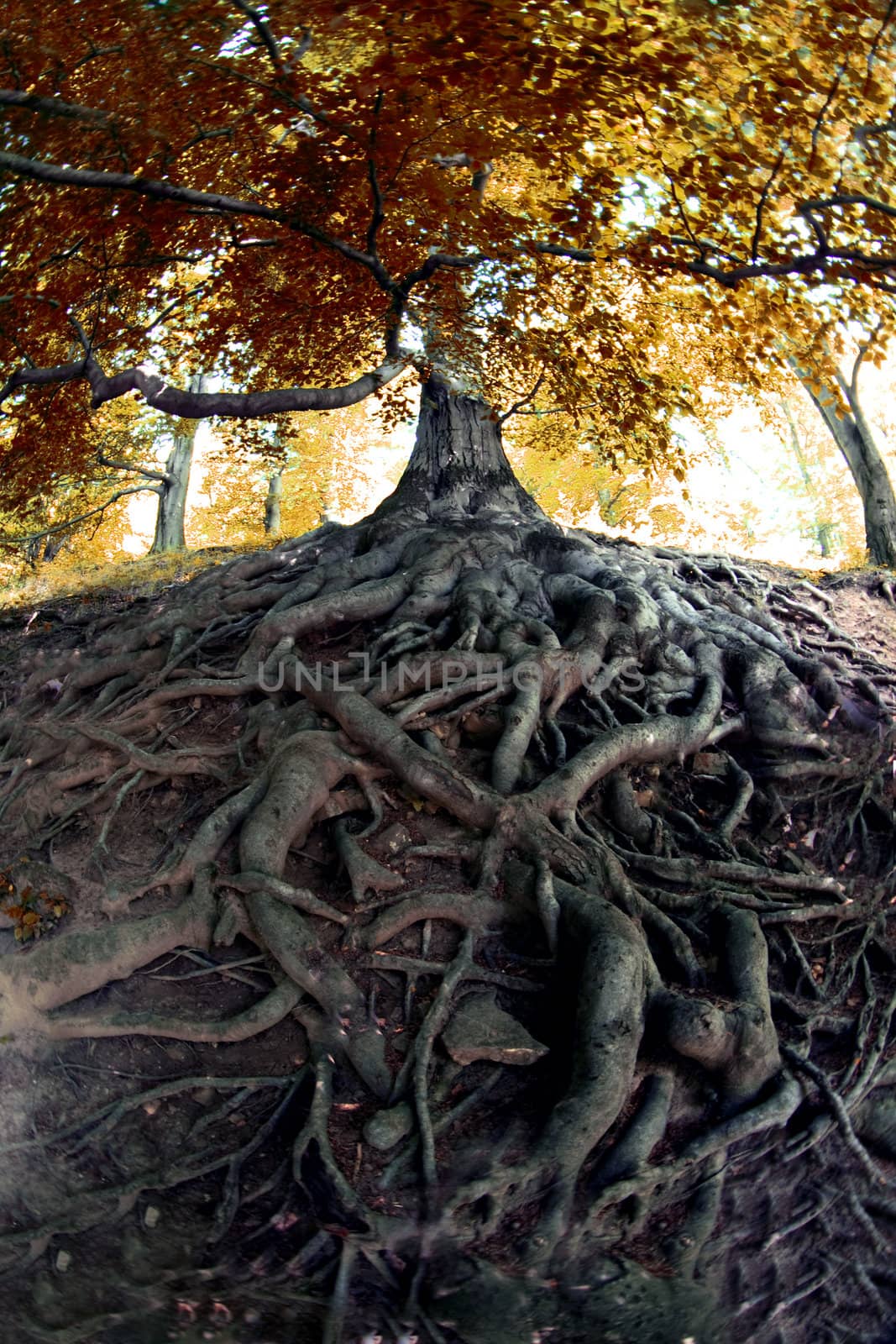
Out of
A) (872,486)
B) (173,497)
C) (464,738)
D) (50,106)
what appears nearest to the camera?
(50,106)

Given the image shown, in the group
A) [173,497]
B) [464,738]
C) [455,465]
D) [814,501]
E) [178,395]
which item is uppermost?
[178,395]

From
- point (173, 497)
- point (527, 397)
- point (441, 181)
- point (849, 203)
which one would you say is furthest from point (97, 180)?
point (173, 497)

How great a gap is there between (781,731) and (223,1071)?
187 inches

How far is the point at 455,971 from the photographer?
201 inches

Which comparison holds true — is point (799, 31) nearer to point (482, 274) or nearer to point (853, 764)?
point (482, 274)

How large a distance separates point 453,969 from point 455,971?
0.02m

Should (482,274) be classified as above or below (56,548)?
above

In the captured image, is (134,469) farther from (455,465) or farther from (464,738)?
(464,738)

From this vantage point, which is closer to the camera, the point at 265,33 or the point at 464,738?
the point at 265,33

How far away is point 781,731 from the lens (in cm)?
704

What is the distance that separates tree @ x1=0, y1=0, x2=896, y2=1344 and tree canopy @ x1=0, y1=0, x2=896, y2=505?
4 centimetres

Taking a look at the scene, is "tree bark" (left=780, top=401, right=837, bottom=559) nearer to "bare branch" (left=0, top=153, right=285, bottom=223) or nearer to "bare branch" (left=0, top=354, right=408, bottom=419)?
"bare branch" (left=0, top=354, right=408, bottom=419)

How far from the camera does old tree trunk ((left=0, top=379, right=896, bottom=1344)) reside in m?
3.92

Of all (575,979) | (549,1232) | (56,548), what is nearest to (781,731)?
(575,979)
